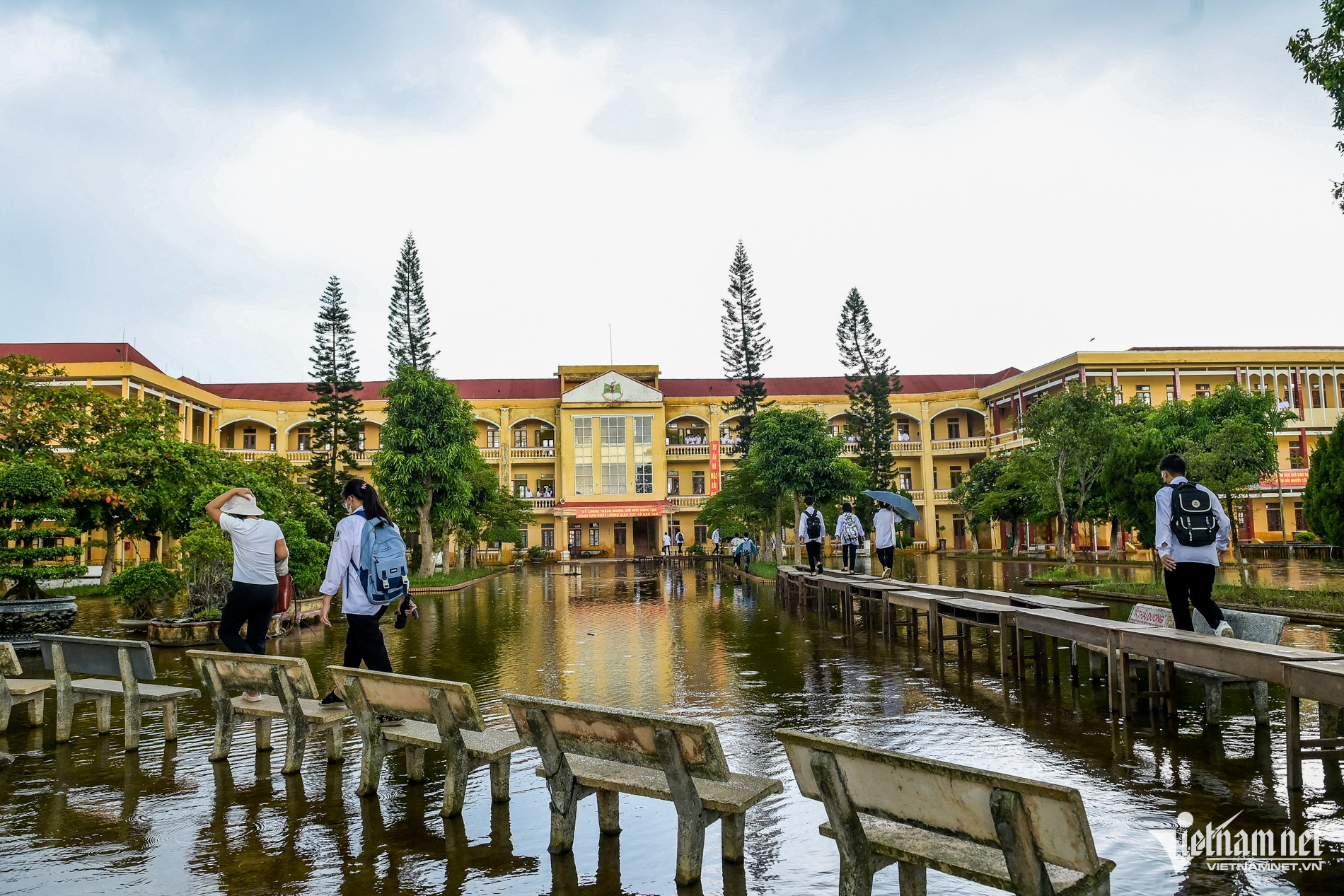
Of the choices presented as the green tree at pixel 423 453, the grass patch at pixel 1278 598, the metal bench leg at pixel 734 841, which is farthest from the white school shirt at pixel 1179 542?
the green tree at pixel 423 453

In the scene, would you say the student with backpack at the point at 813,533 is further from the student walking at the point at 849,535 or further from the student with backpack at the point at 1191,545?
the student with backpack at the point at 1191,545

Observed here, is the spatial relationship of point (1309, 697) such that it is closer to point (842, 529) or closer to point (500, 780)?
point (500, 780)

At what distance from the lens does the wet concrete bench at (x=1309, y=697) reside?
4094mm

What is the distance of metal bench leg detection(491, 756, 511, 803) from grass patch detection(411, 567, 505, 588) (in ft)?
61.2

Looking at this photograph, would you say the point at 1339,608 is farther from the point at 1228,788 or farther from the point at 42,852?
the point at 42,852

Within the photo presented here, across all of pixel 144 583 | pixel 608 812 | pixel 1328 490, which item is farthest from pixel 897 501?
pixel 608 812

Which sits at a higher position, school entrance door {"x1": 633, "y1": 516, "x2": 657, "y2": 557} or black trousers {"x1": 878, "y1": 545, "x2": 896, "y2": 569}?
black trousers {"x1": 878, "y1": 545, "x2": 896, "y2": 569}

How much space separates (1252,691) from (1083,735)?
117 centimetres

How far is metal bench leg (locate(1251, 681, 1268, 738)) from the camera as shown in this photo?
5734 millimetres

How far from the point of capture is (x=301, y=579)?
42.0 ft

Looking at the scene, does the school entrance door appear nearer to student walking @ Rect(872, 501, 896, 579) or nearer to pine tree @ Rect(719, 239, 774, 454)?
pine tree @ Rect(719, 239, 774, 454)

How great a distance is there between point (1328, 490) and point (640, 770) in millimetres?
14200

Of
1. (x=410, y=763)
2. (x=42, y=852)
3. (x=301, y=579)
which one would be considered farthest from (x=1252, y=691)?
(x=301, y=579)

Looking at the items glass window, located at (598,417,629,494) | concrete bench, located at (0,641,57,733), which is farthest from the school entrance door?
concrete bench, located at (0,641,57,733)
